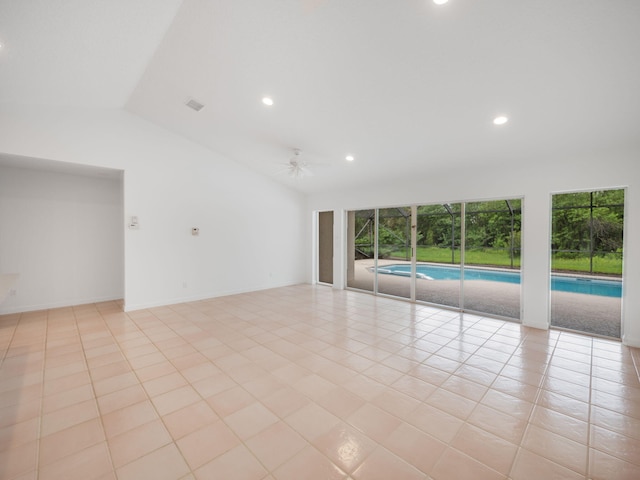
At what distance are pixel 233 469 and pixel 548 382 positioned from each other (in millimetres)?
2827

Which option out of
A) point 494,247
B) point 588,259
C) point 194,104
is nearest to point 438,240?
point 494,247

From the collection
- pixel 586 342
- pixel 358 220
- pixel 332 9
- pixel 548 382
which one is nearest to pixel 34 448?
pixel 332 9

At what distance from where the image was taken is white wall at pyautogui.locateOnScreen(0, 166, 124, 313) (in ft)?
15.3

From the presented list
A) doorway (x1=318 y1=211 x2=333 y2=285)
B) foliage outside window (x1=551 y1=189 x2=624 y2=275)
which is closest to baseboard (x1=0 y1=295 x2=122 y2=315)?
doorway (x1=318 y1=211 x2=333 y2=285)

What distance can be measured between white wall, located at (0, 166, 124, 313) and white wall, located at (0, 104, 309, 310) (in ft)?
3.89

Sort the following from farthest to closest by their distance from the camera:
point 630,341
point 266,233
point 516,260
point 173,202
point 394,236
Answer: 1. point 516,260
2. point 394,236
3. point 266,233
4. point 173,202
5. point 630,341

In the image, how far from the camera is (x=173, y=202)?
5367 millimetres

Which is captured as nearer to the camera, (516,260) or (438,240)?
(438,240)

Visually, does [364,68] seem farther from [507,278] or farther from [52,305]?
[507,278]

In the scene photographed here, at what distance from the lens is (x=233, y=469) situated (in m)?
1.64

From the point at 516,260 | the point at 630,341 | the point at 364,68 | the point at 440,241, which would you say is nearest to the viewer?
the point at 364,68

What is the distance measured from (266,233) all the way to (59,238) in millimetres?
3837

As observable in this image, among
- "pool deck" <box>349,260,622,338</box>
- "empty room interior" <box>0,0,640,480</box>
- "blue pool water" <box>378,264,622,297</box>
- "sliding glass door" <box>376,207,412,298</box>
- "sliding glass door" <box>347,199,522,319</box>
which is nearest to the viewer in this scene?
"empty room interior" <box>0,0,640,480</box>

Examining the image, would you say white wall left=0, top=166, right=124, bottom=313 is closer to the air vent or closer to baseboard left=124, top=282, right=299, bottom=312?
baseboard left=124, top=282, right=299, bottom=312
